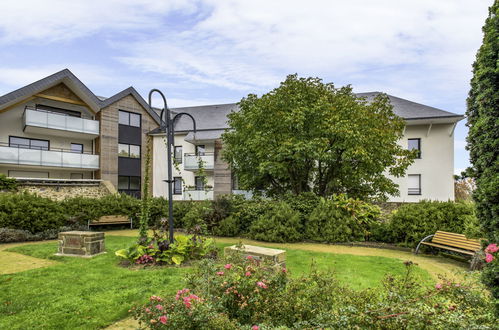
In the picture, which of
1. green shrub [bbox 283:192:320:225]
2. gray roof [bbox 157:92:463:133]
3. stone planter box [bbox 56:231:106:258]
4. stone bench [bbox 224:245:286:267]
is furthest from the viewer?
gray roof [bbox 157:92:463:133]

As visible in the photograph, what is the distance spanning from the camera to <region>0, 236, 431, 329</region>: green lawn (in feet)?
13.9

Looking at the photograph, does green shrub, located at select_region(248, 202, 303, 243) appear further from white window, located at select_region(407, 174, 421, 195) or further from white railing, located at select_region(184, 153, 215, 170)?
white window, located at select_region(407, 174, 421, 195)

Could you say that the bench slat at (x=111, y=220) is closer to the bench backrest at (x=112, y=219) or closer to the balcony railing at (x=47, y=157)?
the bench backrest at (x=112, y=219)

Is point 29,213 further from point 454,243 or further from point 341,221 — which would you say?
point 454,243

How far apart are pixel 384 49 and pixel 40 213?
14400 mm

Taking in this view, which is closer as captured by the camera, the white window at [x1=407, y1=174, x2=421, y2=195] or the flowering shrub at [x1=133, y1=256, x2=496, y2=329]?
the flowering shrub at [x1=133, y1=256, x2=496, y2=329]

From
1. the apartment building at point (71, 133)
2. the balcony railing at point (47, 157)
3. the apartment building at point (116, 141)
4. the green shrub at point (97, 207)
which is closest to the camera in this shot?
the green shrub at point (97, 207)

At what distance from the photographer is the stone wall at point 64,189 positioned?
51.2 feet

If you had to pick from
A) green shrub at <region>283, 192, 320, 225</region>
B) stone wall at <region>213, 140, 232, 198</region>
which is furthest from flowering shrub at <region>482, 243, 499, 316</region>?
stone wall at <region>213, 140, 232, 198</region>

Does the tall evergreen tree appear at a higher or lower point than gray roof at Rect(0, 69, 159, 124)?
lower

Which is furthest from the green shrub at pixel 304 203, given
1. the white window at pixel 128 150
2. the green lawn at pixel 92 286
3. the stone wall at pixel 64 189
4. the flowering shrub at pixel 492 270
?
the white window at pixel 128 150

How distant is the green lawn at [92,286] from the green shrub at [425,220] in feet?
7.58

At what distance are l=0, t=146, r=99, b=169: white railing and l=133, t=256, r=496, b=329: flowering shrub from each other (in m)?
20.1

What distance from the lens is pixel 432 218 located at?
9.78 meters
